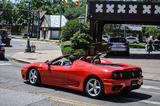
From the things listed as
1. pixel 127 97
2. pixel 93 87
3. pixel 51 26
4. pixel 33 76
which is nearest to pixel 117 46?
pixel 33 76

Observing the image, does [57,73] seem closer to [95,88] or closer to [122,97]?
[95,88]

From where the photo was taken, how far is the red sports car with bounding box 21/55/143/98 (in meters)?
7.44

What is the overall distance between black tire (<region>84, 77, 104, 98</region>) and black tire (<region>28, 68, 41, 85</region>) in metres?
2.17

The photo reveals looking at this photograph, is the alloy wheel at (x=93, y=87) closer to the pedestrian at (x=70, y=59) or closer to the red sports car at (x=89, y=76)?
the red sports car at (x=89, y=76)

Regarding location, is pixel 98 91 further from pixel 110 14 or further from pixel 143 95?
pixel 110 14

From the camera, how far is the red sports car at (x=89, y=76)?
7438 mm

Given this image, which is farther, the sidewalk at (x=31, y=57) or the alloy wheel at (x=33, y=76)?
the sidewalk at (x=31, y=57)

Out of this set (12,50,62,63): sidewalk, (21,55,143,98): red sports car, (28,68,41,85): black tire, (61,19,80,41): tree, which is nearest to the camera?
(21,55,143,98): red sports car

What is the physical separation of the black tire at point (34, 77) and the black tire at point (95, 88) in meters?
2.17

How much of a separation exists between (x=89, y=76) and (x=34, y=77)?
101 inches

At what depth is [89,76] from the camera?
7871 mm

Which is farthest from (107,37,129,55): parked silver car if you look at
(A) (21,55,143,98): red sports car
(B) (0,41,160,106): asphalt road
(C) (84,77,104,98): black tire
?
(C) (84,77,104,98): black tire

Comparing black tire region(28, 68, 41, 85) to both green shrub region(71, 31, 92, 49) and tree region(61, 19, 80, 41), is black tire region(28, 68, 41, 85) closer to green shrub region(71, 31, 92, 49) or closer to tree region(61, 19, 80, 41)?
green shrub region(71, 31, 92, 49)

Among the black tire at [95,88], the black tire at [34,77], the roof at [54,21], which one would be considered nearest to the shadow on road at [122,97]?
the black tire at [95,88]
